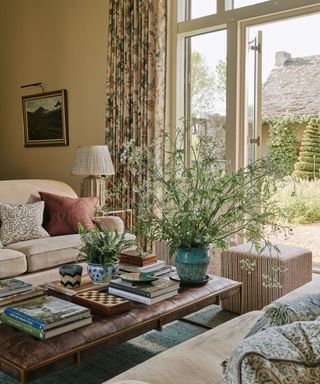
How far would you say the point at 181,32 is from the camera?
15.3ft

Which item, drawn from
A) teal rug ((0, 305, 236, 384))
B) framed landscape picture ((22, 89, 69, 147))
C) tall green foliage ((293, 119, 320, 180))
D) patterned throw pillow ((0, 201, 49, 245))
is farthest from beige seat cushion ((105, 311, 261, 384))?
framed landscape picture ((22, 89, 69, 147))

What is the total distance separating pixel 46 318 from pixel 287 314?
3.28ft

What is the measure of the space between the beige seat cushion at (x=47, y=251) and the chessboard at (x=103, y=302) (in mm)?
1110

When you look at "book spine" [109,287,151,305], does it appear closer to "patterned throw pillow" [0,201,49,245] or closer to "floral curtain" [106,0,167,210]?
"patterned throw pillow" [0,201,49,245]

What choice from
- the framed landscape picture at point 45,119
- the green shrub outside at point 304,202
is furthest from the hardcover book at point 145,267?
the framed landscape picture at point 45,119

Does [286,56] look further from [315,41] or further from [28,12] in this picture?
[28,12]

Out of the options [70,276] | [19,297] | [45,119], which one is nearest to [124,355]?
[70,276]

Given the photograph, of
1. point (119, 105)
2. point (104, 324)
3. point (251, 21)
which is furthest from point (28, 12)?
point (104, 324)

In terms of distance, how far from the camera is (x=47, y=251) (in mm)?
3357

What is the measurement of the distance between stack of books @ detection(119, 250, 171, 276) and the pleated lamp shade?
1774 mm

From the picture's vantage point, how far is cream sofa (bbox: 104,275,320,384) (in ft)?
4.49

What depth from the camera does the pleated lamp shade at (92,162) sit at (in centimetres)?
435

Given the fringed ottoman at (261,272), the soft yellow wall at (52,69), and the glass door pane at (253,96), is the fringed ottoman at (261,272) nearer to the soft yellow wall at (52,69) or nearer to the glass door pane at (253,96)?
the glass door pane at (253,96)

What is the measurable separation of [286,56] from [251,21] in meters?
0.47
